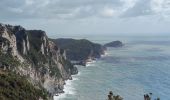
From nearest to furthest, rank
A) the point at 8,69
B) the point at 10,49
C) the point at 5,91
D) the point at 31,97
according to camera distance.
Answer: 1. the point at 5,91
2. the point at 31,97
3. the point at 8,69
4. the point at 10,49

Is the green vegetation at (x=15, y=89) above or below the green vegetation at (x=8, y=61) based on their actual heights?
below

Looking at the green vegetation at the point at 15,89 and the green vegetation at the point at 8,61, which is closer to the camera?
the green vegetation at the point at 15,89

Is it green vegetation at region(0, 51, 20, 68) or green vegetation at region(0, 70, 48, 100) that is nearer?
green vegetation at region(0, 70, 48, 100)

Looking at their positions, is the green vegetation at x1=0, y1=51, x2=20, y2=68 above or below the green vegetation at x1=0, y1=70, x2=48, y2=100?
above

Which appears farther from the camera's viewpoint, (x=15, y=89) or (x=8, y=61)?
(x=8, y=61)

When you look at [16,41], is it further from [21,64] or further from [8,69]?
[8,69]

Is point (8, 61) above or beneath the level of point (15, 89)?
above

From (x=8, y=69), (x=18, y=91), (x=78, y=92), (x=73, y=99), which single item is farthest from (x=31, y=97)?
(x=78, y=92)

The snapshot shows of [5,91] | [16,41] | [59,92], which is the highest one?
[16,41]
